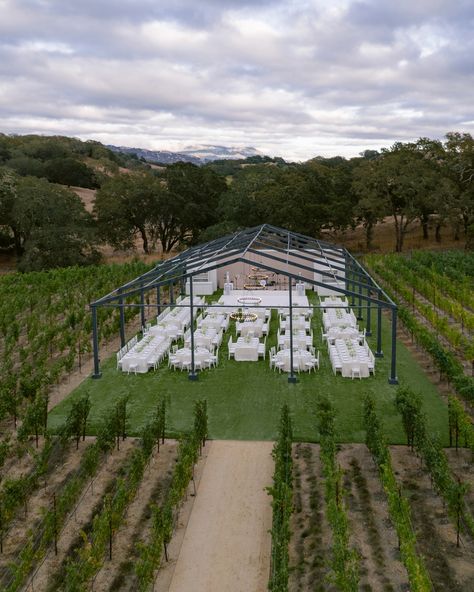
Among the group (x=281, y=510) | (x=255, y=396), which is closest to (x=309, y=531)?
(x=281, y=510)

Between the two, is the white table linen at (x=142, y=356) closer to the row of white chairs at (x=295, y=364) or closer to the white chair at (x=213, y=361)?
the white chair at (x=213, y=361)

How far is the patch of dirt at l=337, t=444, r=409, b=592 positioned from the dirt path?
53.4 inches

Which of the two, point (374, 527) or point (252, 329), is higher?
point (252, 329)

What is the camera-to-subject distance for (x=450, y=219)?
40.0 meters

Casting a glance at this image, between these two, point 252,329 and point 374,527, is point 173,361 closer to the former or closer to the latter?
point 252,329

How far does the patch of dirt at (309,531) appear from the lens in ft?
24.4

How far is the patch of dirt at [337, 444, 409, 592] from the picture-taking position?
24.3 feet

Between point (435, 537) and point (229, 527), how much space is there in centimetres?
312

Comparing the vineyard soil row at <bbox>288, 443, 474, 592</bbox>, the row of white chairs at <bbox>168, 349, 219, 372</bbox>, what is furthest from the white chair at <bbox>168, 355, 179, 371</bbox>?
the vineyard soil row at <bbox>288, 443, 474, 592</bbox>

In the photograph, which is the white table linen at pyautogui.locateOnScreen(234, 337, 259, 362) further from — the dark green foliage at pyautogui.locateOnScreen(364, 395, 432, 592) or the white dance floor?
the dark green foliage at pyautogui.locateOnScreen(364, 395, 432, 592)

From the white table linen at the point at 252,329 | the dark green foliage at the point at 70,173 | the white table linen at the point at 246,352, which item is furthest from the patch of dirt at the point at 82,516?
the dark green foliage at the point at 70,173

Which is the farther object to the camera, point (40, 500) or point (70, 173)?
point (70, 173)

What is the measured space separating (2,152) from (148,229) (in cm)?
2919

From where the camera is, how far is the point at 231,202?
40438mm
